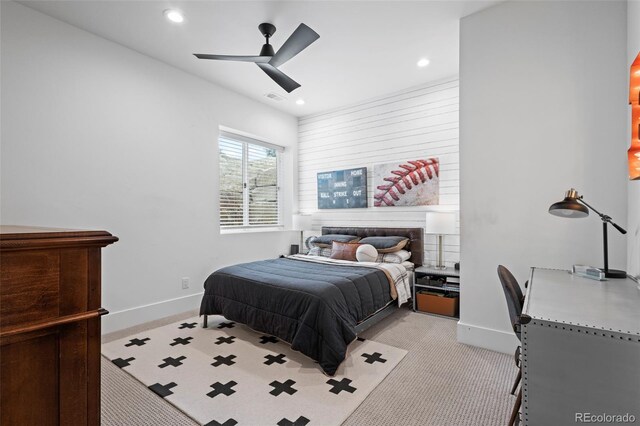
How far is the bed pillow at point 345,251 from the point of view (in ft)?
13.1

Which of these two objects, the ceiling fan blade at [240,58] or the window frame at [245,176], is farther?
the window frame at [245,176]

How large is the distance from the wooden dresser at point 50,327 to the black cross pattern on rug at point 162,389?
4.84 feet

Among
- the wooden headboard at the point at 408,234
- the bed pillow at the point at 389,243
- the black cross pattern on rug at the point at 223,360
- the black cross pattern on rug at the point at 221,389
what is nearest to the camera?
the black cross pattern on rug at the point at 221,389

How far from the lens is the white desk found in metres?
1.06

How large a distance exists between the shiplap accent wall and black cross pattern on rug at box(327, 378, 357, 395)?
2389mm

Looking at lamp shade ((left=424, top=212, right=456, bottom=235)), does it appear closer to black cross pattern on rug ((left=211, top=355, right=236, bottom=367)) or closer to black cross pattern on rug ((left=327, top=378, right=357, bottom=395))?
black cross pattern on rug ((left=327, top=378, right=357, bottom=395))

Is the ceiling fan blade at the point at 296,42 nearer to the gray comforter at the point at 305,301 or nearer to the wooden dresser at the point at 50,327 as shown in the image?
the gray comforter at the point at 305,301

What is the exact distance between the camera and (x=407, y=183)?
4312 millimetres

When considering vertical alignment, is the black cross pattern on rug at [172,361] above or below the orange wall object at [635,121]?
below

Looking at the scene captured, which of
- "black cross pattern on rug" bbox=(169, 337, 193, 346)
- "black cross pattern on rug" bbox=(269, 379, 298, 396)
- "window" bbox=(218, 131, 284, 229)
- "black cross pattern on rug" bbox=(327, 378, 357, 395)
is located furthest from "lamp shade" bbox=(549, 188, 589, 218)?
"window" bbox=(218, 131, 284, 229)

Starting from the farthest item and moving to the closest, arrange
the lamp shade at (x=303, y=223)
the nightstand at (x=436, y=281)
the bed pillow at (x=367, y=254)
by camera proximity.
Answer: the lamp shade at (x=303, y=223) → the bed pillow at (x=367, y=254) → the nightstand at (x=436, y=281)

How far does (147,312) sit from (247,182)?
228 centimetres

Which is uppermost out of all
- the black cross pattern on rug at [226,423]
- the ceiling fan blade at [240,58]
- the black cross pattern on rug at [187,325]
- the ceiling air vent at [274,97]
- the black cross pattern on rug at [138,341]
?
the ceiling air vent at [274,97]

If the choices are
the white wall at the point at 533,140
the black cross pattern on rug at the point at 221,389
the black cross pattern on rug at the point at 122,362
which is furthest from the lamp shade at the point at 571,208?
the black cross pattern on rug at the point at 122,362
